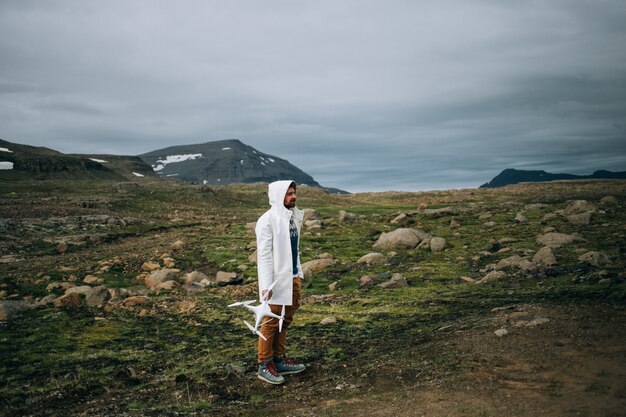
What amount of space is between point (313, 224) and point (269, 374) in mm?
21389

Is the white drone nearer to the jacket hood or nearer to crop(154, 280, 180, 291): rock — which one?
the jacket hood

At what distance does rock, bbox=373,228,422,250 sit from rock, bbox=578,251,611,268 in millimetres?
7065

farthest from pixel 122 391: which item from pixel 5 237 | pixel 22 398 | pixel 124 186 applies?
pixel 124 186

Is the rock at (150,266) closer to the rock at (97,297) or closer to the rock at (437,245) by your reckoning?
the rock at (97,297)

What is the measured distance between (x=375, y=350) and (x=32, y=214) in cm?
3277

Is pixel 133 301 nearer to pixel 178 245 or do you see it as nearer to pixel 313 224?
pixel 178 245

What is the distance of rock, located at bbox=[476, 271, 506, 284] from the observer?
13891mm

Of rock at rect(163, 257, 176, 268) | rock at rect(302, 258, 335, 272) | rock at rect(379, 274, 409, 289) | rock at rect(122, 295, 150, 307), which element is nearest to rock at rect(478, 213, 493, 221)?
rock at rect(302, 258, 335, 272)

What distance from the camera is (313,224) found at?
29.1m

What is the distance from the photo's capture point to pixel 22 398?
7582mm

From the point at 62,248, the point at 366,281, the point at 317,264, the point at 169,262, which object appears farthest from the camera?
the point at 62,248

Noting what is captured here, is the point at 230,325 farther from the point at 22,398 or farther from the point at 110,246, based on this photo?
the point at 110,246

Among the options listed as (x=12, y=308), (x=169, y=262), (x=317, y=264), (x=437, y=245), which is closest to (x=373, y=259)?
(x=317, y=264)

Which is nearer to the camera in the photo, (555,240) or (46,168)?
(555,240)
